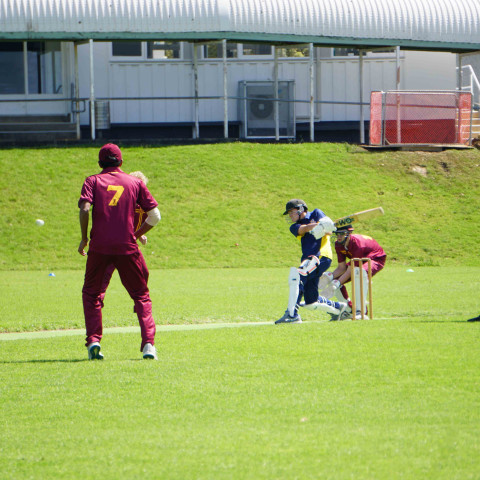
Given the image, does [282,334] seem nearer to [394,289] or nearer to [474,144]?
[394,289]

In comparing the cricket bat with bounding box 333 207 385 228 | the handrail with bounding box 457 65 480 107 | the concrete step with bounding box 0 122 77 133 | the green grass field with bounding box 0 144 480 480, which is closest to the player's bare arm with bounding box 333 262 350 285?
the green grass field with bounding box 0 144 480 480

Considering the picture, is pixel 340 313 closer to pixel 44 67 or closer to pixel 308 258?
pixel 308 258

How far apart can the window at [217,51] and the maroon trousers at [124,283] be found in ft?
80.6

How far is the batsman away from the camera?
10.6 m

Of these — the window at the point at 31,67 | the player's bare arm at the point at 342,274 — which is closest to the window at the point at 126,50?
the window at the point at 31,67

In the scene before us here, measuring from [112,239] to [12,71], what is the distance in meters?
24.0

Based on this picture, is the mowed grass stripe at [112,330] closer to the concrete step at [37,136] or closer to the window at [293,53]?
the concrete step at [37,136]

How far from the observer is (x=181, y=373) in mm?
7020

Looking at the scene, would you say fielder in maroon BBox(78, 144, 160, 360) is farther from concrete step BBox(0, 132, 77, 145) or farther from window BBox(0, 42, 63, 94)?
window BBox(0, 42, 63, 94)

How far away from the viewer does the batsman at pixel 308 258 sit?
1056cm

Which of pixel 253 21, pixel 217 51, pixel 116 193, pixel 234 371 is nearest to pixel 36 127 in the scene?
pixel 217 51

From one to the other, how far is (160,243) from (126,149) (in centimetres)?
633

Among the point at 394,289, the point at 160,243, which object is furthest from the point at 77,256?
the point at 394,289

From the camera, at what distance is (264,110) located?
29906 millimetres
